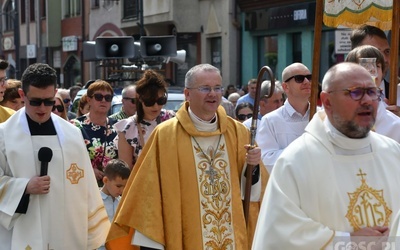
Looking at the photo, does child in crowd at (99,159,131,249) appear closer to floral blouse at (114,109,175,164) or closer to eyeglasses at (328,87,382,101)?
floral blouse at (114,109,175,164)

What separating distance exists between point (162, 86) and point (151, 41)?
5889mm

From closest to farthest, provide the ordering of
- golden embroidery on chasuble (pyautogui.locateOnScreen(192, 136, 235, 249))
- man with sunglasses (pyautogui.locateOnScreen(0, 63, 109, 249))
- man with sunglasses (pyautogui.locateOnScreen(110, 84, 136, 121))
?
man with sunglasses (pyautogui.locateOnScreen(0, 63, 109, 249)), golden embroidery on chasuble (pyautogui.locateOnScreen(192, 136, 235, 249)), man with sunglasses (pyautogui.locateOnScreen(110, 84, 136, 121))

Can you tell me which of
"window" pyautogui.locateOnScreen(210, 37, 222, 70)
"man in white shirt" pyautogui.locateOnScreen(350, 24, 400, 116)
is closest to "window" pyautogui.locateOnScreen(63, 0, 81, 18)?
"window" pyautogui.locateOnScreen(210, 37, 222, 70)

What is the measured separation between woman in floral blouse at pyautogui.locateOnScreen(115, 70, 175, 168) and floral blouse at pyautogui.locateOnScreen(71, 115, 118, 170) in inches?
13.9

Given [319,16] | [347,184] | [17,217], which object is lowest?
[17,217]

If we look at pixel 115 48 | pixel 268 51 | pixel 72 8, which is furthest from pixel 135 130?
pixel 72 8

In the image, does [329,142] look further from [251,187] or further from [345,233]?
[251,187]

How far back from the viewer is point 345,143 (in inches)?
187

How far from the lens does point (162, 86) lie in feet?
27.4

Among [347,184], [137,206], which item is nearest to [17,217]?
[137,206]

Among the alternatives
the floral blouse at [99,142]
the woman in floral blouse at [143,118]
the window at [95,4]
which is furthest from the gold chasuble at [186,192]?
the window at [95,4]

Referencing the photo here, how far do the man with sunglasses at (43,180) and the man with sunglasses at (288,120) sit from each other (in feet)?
4.61

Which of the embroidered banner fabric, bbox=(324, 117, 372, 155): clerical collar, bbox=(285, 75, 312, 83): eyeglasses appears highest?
the embroidered banner fabric

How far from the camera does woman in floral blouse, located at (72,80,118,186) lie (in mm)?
8844
